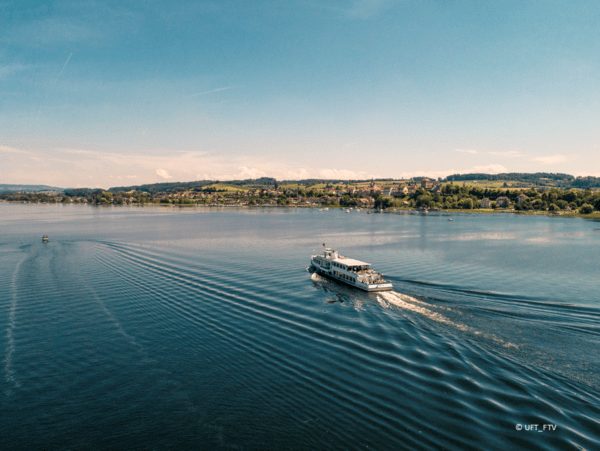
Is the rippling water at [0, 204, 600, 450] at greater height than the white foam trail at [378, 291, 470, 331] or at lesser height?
lesser

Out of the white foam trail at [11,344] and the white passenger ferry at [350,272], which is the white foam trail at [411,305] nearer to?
the white passenger ferry at [350,272]

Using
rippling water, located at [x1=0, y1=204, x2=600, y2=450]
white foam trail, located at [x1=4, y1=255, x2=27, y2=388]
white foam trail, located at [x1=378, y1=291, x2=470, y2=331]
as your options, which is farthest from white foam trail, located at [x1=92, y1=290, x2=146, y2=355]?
white foam trail, located at [x1=378, y1=291, x2=470, y2=331]

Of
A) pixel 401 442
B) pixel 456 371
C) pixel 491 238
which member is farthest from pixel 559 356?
pixel 491 238

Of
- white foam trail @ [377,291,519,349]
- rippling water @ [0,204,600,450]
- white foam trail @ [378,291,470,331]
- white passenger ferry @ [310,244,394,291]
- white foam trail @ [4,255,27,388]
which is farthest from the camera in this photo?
white passenger ferry @ [310,244,394,291]

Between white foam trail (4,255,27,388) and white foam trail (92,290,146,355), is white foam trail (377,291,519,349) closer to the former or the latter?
white foam trail (92,290,146,355)

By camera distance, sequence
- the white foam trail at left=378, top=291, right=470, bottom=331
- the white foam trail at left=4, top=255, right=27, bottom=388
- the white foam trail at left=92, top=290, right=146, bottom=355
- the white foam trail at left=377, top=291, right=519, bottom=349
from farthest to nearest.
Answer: the white foam trail at left=378, top=291, right=470, bottom=331, the white foam trail at left=92, top=290, right=146, bottom=355, the white foam trail at left=377, top=291, right=519, bottom=349, the white foam trail at left=4, top=255, right=27, bottom=388

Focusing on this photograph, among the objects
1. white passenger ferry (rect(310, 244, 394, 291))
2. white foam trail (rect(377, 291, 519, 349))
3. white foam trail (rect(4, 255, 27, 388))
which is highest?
white passenger ferry (rect(310, 244, 394, 291))
